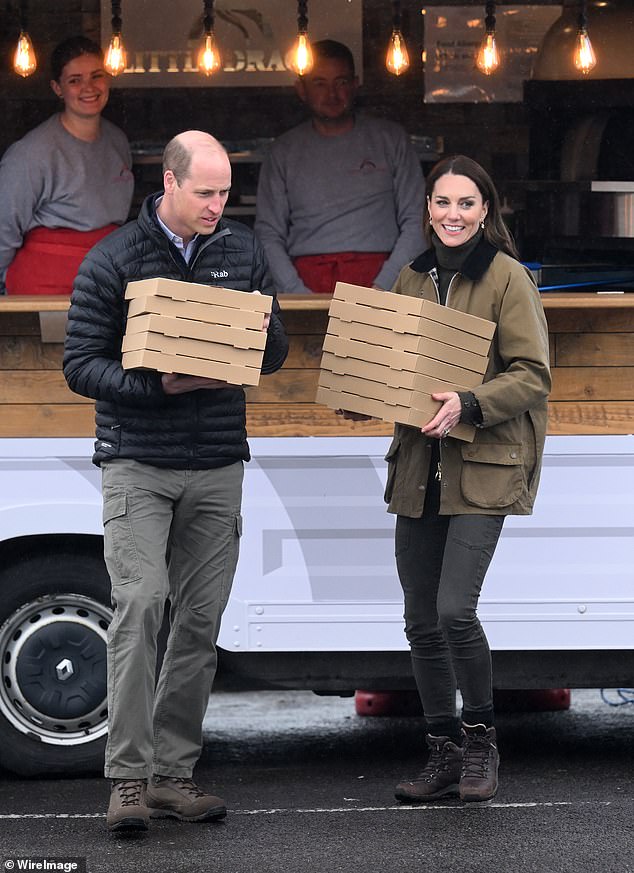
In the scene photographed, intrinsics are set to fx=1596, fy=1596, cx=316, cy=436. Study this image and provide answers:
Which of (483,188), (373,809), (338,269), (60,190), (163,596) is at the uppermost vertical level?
(60,190)

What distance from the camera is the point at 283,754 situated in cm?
596

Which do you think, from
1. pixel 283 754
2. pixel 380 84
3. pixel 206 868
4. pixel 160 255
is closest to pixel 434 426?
pixel 160 255

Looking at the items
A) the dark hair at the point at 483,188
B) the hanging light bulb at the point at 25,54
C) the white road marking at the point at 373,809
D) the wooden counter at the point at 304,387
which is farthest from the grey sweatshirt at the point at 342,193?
the white road marking at the point at 373,809

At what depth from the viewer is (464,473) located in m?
4.62

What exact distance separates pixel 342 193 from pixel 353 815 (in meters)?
2.65

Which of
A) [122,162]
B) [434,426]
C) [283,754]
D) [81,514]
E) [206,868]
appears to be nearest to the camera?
[206,868]

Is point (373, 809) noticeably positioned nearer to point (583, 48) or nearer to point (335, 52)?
point (335, 52)

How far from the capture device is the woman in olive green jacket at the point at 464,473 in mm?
4590

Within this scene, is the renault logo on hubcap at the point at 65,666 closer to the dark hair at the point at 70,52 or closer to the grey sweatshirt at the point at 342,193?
the grey sweatshirt at the point at 342,193

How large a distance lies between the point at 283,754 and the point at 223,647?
0.86 metres

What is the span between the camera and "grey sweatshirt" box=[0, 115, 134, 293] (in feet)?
19.3

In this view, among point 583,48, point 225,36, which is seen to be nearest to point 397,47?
point 225,36

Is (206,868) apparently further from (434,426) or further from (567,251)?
(567,251)

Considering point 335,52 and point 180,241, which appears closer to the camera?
point 180,241
